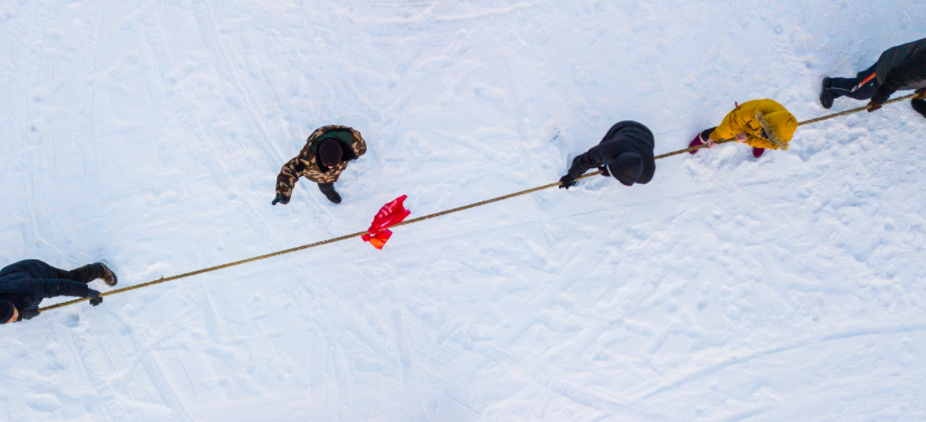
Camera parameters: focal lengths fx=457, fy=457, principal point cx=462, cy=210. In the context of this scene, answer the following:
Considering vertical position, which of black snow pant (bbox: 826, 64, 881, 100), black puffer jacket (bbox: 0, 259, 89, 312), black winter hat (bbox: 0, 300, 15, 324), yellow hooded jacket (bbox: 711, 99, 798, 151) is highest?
black snow pant (bbox: 826, 64, 881, 100)

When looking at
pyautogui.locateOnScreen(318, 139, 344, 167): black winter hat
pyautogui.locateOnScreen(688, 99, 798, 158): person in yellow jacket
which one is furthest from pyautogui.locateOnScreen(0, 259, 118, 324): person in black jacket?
pyautogui.locateOnScreen(688, 99, 798, 158): person in yellow jacket

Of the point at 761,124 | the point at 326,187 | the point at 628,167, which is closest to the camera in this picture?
the point at 628,167

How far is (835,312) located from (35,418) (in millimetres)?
7074

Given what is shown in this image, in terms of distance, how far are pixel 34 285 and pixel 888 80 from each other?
642 centimetres

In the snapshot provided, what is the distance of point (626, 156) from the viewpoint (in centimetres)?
290

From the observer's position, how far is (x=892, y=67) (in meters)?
3.30

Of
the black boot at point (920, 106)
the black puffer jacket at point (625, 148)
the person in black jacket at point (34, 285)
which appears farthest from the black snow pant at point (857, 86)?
the person in black jacket at point (34, 285)

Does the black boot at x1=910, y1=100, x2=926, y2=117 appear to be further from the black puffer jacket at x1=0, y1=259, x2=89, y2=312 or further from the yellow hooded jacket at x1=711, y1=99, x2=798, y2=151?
the black puffer jacket at x1=0, y1=259, x2=89, y2=312

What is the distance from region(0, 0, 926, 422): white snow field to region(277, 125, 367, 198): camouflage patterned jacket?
683 millimetres

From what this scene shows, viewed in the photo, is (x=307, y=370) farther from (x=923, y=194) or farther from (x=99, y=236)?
(x=923, y=194)

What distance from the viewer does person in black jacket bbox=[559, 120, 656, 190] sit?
2.90m

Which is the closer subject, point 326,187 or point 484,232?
point 326,187

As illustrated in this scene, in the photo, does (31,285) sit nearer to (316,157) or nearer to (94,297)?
(94,297)

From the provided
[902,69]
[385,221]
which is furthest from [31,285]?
[902,69]
